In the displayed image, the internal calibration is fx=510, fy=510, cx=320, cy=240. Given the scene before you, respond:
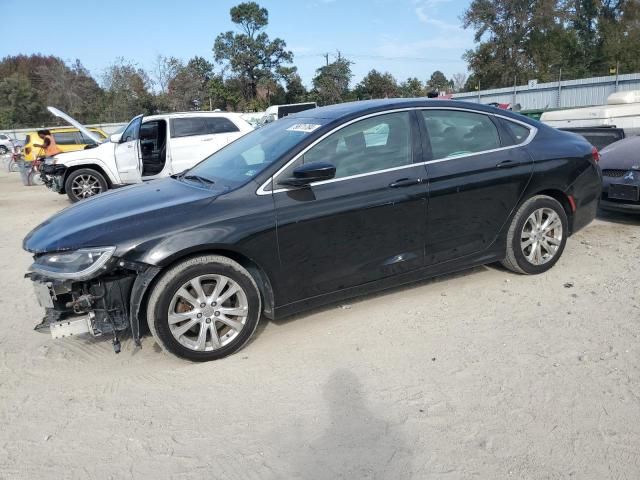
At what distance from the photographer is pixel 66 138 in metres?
18.0

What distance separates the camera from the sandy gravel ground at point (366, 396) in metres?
2.59

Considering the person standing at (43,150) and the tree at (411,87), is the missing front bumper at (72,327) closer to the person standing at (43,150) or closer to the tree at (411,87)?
the person standing at (43,150)

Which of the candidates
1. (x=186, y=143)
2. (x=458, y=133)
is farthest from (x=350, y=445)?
(x=186, y=143)

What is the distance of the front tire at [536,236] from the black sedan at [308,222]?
0.04 ft

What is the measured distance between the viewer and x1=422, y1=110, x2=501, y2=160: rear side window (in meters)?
4.28

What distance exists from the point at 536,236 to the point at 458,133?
4.12 feet

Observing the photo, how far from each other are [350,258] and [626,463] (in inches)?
83.3

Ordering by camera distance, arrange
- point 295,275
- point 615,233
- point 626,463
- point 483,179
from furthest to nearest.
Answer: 1. point 615,233
2. point 483,179
3. point 295,275
4. point 626,463

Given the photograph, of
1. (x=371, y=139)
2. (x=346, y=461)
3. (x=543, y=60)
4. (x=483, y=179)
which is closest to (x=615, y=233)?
(x=483, y=179)

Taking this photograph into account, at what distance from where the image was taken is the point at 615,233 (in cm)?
630

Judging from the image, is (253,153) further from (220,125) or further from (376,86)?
(376,86)

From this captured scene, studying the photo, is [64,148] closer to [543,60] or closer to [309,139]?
[309,139]

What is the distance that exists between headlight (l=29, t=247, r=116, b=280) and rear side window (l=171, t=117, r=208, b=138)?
737 centimetres

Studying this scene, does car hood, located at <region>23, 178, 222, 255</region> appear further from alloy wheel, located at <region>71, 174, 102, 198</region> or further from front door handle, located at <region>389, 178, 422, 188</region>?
alloy wheel, located at <region>71, 174, 102, 198</region>
